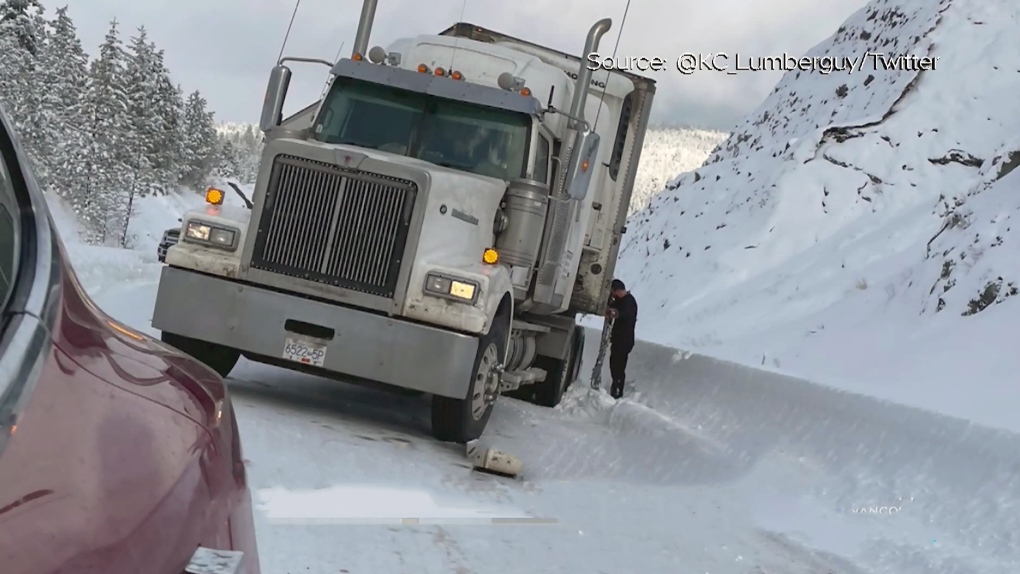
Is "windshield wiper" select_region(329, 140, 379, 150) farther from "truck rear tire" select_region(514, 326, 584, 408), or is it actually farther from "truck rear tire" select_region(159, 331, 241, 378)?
"truck rear tire" select_region(514, 326, 584, 408)

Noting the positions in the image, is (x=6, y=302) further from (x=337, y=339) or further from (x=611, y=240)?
(x=611, y=240)

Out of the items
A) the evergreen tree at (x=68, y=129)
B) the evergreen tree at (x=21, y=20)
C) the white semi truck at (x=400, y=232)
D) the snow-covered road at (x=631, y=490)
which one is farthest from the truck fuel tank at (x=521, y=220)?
the evergreen tree at (x=68, y=129)

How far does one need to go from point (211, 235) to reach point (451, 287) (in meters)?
1.93

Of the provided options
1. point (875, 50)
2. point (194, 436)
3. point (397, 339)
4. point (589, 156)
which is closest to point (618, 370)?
point (589, 156)

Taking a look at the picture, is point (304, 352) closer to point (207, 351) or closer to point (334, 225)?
point (334, 225)

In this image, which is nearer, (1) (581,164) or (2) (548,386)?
(1) (581,164)

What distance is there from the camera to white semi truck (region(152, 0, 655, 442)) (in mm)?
9094

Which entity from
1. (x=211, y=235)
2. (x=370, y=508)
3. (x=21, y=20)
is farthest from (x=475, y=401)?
(x=21, y=20)

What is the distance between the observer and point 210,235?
369 inches

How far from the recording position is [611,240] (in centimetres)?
1438

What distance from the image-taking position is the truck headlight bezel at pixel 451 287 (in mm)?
9047

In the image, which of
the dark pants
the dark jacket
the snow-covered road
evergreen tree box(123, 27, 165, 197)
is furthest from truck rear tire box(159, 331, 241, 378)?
evergreen tree box(123, 27, 165, 197)

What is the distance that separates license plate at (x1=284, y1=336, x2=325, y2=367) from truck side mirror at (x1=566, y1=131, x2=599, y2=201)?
106 inches

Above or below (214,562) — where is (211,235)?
above
